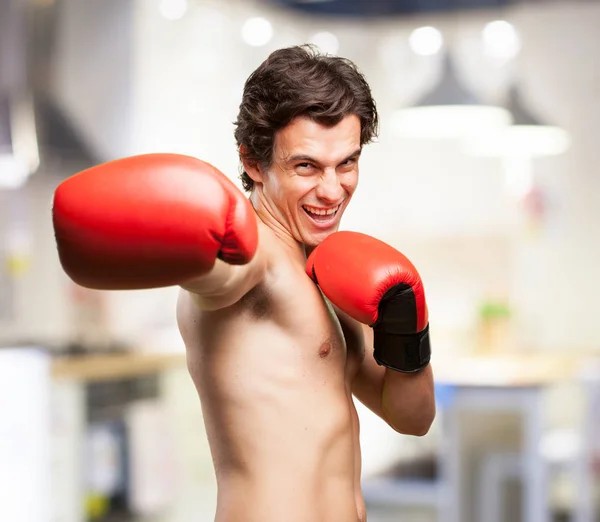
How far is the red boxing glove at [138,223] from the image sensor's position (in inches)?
29.5

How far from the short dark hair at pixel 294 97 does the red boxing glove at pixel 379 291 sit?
0.11 metres

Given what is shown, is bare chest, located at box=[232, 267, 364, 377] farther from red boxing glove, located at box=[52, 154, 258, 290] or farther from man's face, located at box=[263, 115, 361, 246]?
red boxing glove, located at box=[52, 154, 258, 290]

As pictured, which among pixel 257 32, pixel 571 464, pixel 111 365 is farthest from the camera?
pixel 257 32

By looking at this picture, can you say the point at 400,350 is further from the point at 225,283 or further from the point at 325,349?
the point at 225,283

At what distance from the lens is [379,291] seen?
0.93 metres

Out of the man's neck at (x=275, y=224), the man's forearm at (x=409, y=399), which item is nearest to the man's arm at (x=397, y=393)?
the man's forearm at (x=409, y=399)

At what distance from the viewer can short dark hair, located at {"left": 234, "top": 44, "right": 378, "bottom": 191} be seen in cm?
94

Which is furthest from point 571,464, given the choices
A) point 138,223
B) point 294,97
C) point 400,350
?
point 138,223

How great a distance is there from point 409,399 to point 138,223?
1.31 ft

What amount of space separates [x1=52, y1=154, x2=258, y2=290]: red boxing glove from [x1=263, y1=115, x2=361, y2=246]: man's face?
169 mm

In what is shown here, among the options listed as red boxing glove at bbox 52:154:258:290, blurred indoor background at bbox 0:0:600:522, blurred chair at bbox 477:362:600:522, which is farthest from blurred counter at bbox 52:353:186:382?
red boxing glove at bbox 52:154:258:290

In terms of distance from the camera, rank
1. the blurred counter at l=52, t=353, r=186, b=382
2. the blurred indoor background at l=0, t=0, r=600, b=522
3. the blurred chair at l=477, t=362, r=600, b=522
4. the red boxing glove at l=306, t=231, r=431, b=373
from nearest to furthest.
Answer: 1. the red boxing glove at l=306, t=231, r=431, b=373
2. the blurred counter at l=52, t=353, r=186, b=382
3. the blurred indoor background at l=0, t=0, r=600, b=522
4. the blurred chair at l=477, t=362, r=600, b=522

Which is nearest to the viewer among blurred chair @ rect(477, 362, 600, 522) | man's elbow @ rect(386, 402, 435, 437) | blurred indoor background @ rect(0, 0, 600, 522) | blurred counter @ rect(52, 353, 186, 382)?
man's elbow @ rect(386, 402, 435, 437)

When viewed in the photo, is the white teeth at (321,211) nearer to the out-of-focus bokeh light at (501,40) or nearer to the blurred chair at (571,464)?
the blurred chair at (571,464)
